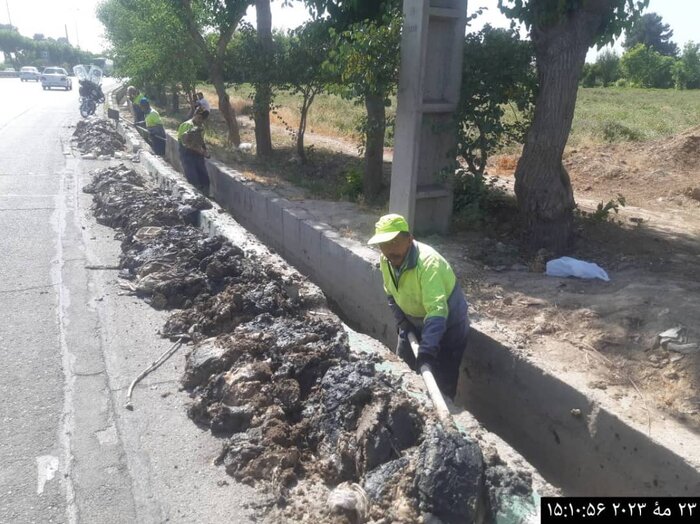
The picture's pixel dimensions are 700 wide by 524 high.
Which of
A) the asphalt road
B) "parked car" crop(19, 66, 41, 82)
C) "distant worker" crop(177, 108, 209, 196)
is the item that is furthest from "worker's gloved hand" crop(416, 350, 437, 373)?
"parked car" crop(19, 66, 41, 82)

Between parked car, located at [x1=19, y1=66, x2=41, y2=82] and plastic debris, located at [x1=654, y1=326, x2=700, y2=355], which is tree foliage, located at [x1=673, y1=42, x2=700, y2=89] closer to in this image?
plastic debris, located at [x1=654, y1=326, x2=700, y2=355]

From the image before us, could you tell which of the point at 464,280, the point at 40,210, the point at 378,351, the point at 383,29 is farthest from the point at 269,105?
the point at 378,351

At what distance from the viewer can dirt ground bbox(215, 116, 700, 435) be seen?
13.7ft

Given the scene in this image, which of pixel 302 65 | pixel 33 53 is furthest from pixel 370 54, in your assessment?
pixel 33 53

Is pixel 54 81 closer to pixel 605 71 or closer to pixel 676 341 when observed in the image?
pixel 605 71

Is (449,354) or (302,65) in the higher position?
(302,65)

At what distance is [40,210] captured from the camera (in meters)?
9.92

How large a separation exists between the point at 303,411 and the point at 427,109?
407cm

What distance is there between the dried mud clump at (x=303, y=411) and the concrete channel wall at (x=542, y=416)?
42.9 inches

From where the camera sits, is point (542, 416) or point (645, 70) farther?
point (645, 70)

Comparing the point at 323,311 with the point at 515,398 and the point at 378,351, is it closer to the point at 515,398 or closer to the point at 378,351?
the point at 378,351

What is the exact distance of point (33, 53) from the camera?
92625mm

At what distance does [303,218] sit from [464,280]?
299cm

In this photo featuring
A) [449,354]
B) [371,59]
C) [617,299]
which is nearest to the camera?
[449,354]
